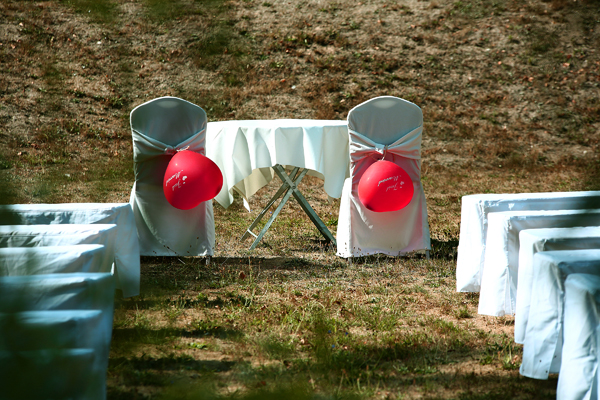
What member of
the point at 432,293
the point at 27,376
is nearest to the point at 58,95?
the point at 27,376

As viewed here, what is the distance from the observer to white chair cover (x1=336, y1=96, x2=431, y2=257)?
373cm

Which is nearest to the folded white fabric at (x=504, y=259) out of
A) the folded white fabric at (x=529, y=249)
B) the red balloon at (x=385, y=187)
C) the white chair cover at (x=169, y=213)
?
the folded white fabric at (x=529, y=249)

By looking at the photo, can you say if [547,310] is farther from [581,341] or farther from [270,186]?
[270,186]

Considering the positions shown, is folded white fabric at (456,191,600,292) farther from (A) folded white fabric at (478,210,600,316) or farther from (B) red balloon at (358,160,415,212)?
(B) red balloon at (358,160,415,212)

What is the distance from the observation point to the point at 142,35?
0.33 m

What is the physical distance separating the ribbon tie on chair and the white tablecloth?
0.30m

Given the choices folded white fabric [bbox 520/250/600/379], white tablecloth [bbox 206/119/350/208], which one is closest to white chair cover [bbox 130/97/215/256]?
white tablecloth [bbox 206/119/350/208]

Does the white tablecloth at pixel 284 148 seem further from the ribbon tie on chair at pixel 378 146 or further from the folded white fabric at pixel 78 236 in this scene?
the folded white fabric at pixel 78 236

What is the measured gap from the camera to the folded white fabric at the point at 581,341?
146 centimetres

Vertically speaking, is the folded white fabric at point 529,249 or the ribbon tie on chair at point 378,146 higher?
the ribbon tie on chair at point 378,146

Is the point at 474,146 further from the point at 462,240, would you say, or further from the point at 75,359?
the point at 75,359

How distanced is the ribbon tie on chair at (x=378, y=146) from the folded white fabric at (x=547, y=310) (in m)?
2.02

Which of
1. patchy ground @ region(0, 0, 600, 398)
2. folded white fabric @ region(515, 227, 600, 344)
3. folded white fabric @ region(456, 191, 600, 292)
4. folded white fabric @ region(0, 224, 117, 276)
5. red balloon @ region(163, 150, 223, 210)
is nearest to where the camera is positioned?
patchy ground @ region(0, 0, 600, 398)

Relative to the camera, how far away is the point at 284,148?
396 centimetres
